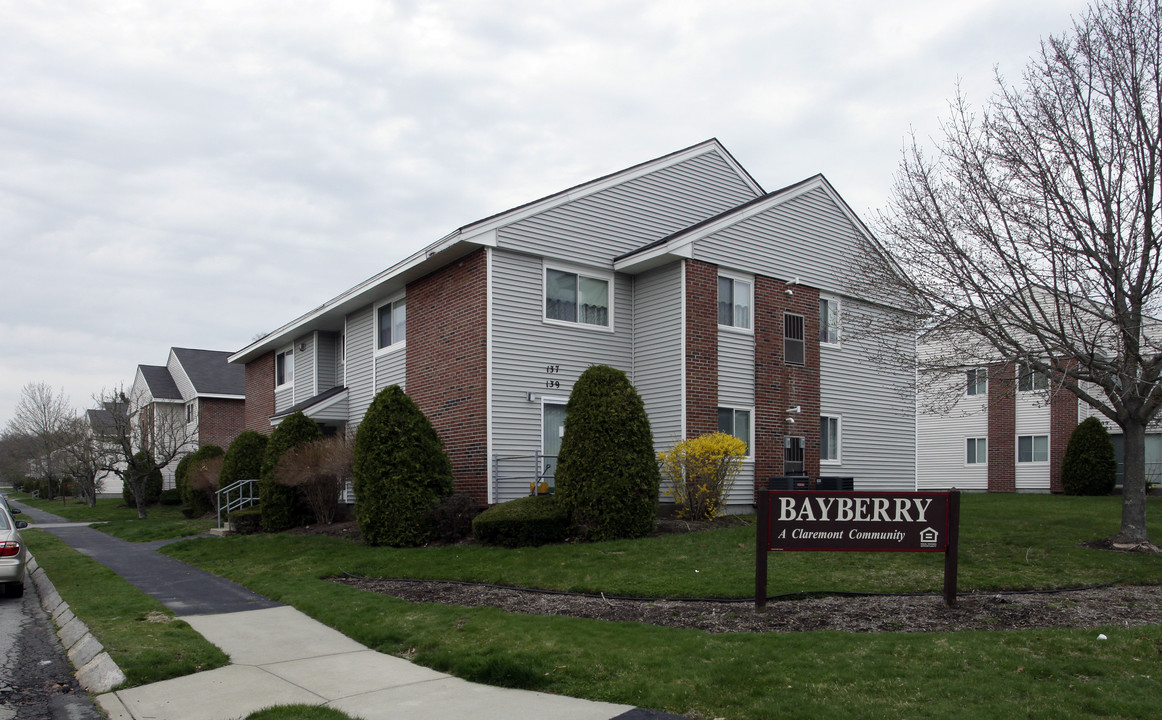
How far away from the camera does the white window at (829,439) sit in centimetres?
2045

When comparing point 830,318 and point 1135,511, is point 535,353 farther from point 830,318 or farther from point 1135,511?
point 1135,511

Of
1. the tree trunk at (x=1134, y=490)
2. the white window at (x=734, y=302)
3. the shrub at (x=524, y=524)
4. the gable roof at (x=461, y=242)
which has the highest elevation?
the gable roof at (x=461, y=242)

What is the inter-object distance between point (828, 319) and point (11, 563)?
17087 mm

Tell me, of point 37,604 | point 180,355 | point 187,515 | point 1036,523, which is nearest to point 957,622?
point 1036,523

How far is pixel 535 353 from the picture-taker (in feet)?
57.4

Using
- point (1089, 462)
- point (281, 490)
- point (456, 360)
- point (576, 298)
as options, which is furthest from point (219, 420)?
point (1089, 462)

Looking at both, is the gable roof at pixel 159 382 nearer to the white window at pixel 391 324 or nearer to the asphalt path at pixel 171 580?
the asphalt path at pixel 171 580

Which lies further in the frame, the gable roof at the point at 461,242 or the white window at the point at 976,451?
the white window at the point at 976,451

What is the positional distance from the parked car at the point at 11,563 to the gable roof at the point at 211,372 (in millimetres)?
29249

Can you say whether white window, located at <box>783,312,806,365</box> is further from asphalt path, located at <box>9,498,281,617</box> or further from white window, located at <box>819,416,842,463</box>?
asphalt path, located at <box>9,498,281,617</box>

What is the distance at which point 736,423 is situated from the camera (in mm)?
18516

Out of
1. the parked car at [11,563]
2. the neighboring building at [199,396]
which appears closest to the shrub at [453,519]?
the parked car at [11,563]

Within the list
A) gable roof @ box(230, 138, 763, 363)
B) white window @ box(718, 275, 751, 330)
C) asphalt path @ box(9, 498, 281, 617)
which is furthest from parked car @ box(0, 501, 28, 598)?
white window @ box(718, 275, 751, 330)

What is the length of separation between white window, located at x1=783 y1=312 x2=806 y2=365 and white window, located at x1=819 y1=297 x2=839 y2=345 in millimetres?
839
